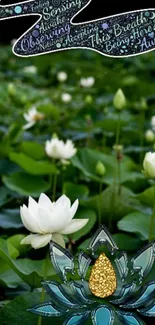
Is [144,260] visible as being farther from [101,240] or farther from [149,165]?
[149,165]

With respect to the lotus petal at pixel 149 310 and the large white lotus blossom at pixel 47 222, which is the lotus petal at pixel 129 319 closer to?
the lotus petal at pixel 149 310

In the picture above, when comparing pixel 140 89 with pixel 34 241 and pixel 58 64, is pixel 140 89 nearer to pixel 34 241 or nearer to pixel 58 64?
pixel 58 64

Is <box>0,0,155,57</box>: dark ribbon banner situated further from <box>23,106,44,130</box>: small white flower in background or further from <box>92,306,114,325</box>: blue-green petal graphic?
<box>23,106,44,130</box>: small white flower in background

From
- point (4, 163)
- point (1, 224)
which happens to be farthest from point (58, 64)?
point (1, 224)

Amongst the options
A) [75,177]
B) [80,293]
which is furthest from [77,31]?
[75,177]

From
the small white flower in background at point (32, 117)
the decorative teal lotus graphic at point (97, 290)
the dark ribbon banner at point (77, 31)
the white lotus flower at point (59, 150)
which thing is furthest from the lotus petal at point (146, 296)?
the small white flower in background at point (32, 117)

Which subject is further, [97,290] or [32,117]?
[32,117]
